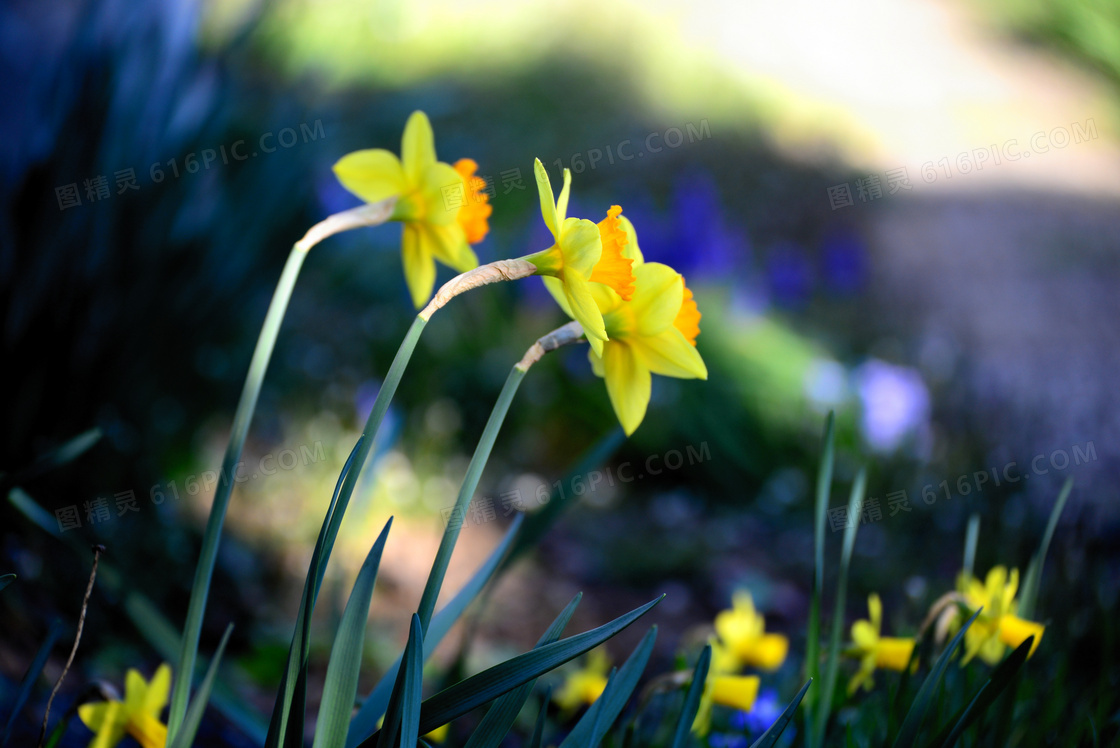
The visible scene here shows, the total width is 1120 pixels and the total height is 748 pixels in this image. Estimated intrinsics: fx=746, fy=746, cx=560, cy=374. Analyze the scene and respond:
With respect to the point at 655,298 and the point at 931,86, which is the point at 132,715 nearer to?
the point at 655,298

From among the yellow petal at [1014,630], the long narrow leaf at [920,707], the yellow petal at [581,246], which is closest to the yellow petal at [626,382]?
the yellow petal at [581,246]

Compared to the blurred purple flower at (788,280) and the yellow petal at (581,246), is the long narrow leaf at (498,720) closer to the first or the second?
the yellow petal at (581,246)

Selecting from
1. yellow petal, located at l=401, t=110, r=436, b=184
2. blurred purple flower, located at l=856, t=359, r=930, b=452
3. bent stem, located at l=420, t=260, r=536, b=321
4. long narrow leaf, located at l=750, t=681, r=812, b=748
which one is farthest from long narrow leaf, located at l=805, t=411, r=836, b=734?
blurred purple flower, located at l=856, t=359, r=930, b=452

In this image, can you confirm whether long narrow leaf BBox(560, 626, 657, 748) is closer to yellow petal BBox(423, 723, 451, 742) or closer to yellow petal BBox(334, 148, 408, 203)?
yellow petal BBox(423, 723, 451, 742)

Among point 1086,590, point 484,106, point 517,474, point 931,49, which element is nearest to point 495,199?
point 484,106

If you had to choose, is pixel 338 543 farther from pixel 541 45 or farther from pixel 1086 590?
pixel 541 45

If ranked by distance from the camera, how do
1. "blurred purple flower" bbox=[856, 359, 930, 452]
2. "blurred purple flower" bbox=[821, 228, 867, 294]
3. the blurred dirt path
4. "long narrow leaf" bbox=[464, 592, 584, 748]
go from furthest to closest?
the blurred dirt path → "blurred purple flower" bbox=[821, 228, 867, 294] → "blurred purple flower" bbox=[856, 359, 930, 452] → "long narrow leaf" bbox=[464, 592, 584, 748]

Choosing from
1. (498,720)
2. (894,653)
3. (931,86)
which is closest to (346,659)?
(498,720)
